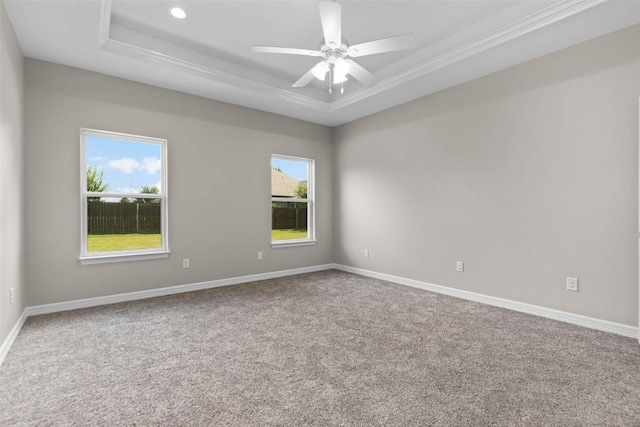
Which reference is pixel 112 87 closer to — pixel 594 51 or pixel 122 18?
→ pixel 122 18

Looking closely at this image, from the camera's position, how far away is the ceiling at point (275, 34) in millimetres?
2678

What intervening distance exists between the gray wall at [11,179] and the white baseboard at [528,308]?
4200 millimetres

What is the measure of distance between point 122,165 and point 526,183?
4623 millimetres

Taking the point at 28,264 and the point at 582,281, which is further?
the point at 28,264

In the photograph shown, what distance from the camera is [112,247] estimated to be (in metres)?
3.81

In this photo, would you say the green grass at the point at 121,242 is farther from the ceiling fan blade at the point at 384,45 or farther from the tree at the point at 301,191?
the ceiling fan blade at the point at 384,45

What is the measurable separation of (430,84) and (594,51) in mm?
1552

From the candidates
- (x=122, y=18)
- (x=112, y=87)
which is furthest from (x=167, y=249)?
(x=122, y=18)

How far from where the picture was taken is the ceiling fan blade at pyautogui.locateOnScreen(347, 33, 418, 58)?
2.51 m

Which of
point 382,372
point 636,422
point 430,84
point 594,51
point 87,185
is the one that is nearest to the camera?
point 636,422

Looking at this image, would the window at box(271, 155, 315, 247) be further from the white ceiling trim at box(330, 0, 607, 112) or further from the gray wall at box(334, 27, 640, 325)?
the white ceiling trim at box(330, 0, 607, 112)

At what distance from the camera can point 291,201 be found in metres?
5.41

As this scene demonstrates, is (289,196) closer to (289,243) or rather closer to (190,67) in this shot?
(289,243)

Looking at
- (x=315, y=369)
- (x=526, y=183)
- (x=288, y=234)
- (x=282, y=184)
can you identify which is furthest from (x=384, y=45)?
(x=288, y=234)
